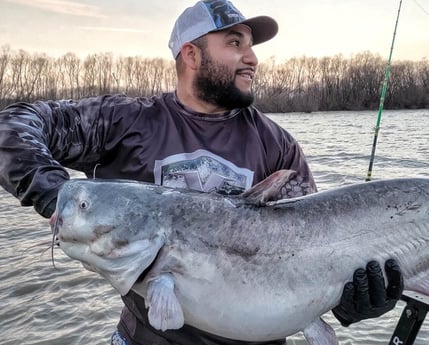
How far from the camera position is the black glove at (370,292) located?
2.44 meters

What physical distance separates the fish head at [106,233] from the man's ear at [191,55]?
129cm

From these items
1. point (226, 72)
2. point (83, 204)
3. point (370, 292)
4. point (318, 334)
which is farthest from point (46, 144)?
point (370, 292)

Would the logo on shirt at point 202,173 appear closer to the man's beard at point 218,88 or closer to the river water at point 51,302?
the man's beard at point 218,88

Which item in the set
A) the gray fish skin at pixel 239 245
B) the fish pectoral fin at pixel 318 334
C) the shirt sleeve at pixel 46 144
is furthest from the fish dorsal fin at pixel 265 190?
the shirt sleeve at pixel 46 144

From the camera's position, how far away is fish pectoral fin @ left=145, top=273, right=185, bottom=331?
7.11 feet

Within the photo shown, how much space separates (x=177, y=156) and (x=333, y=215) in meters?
0.97

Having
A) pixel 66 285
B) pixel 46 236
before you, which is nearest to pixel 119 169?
pixel 66 285

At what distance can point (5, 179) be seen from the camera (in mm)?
2441

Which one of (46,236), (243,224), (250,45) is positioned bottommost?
(46,236)

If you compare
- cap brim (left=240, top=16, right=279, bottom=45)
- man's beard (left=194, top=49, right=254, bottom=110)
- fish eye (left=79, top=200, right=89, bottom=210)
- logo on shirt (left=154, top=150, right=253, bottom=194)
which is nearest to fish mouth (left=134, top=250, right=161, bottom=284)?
fish eye (left=79, top=200, right=89, bottom=210)

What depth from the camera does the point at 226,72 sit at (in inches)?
123

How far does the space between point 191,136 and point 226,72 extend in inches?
19.1

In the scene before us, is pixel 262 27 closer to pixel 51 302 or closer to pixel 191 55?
pixel 191 55

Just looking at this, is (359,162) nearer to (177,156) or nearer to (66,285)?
(66,285)
